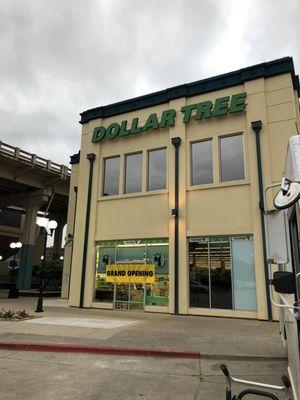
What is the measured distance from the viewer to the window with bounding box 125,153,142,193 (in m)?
18.2

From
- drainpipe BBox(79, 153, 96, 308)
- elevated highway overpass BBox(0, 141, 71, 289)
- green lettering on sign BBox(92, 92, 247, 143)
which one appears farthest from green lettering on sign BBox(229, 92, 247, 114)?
elevated highway overpass BBox(0, 141, 71, 289)

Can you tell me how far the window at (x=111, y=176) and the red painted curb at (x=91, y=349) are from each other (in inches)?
413

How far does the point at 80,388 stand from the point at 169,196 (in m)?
11.4

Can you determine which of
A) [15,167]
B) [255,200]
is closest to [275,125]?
[255,200]

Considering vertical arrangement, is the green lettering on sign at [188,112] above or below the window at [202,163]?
above

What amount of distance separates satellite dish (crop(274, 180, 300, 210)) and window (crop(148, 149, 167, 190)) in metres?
13.3

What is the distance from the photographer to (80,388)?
6094mm

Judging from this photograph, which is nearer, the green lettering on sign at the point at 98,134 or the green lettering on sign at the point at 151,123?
the green lettering on sign at the point at 151,123

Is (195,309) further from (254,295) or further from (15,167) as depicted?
(15,167)

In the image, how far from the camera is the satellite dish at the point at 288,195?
3.38 meters

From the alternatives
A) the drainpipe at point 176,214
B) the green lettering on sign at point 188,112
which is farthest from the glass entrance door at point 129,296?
the green lettering on sign at point 188,112

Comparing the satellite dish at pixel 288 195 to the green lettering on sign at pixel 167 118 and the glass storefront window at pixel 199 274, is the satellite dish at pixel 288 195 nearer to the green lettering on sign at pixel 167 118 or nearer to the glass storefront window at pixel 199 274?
the glass storefront window at pixel 199 274

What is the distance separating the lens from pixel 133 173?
1856 cm

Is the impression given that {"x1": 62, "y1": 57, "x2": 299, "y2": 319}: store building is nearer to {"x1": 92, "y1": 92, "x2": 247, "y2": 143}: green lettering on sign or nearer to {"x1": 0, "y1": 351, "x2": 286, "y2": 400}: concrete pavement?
{"x1": 92, "y1": 92, "x2": 247, "y2": 143}: green lettering on sign
